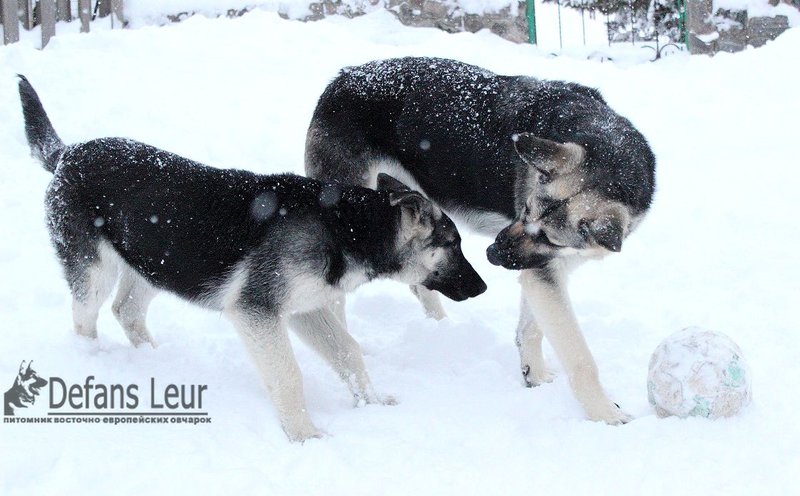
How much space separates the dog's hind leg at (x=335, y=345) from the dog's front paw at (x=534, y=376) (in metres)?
1.01

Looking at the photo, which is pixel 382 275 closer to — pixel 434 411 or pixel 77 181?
pixel 434 411

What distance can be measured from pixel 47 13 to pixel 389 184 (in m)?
8.84

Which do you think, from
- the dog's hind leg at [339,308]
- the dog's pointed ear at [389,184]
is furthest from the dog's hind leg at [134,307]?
the dog's pointed ear at [389,184]

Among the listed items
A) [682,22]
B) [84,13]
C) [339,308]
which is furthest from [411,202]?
[682,22]

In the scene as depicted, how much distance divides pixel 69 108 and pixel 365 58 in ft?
12.6

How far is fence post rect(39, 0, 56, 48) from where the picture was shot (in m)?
11.4

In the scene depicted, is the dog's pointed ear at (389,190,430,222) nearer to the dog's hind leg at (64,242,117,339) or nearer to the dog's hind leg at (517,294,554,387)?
the dog's hind leg at (517,294,554,387)

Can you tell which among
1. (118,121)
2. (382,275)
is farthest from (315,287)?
(118,121)

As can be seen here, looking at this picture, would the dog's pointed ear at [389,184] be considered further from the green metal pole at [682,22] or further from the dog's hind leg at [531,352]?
the green metal pole at [682,22]

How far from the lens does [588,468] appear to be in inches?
143

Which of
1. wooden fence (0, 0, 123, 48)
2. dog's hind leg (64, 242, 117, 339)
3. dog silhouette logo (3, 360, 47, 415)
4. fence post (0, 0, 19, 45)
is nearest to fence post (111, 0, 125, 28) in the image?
wooden fence (0, 0, 123, 48)

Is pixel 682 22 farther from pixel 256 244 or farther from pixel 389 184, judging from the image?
pixel 256 244

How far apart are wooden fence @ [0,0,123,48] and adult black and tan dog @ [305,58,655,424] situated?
25.2ft

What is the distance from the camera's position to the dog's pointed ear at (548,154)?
4.03 meters
